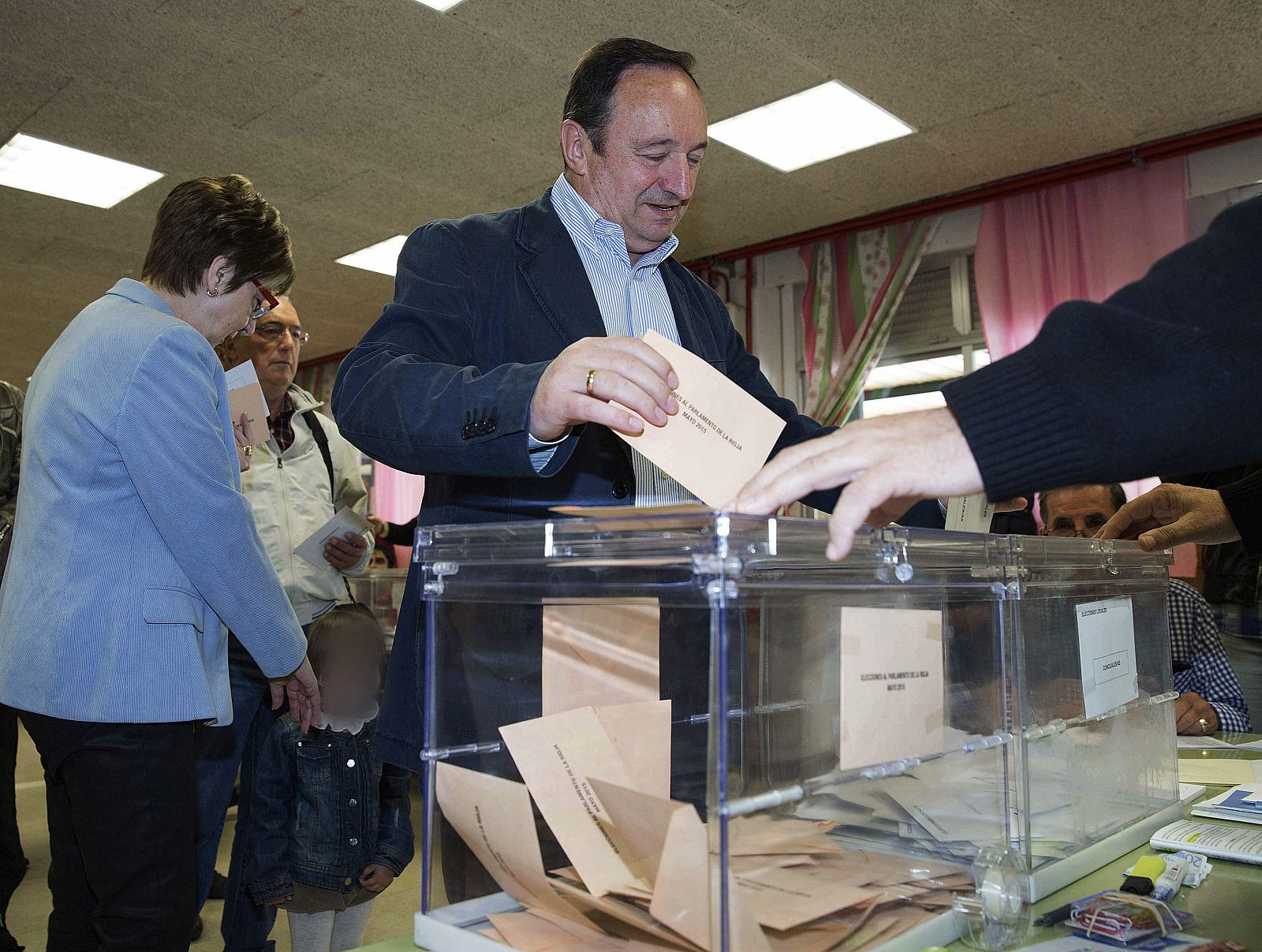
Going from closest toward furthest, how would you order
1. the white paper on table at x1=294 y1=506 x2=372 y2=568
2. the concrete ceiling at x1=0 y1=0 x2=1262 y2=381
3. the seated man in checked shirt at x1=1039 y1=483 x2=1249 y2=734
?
the seated man in checked shirt at x1=1039 y1=483 x2=1249 y2=734, the white paper on table at x1=294 y1=506 x2=372 y2=568, the concrete ceiling at x1=0 y1=0 x2=1262 y2=381

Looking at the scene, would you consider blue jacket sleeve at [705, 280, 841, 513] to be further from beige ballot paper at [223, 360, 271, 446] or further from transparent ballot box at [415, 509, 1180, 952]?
beige ballot paper at [223, 360, 271, 446]

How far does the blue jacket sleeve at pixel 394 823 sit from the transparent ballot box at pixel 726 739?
140cm

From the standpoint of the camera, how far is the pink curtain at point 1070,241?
4133mm

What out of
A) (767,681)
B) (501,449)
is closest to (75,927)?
(501,449)

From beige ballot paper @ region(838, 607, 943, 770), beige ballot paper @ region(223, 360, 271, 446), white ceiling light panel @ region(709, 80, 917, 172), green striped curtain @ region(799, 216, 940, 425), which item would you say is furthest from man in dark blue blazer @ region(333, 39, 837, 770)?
green striped curtain @ region(799, 216, 940, 425)

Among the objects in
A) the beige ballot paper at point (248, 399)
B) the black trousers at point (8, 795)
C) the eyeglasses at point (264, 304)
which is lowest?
the black trousers at point (8, 795)

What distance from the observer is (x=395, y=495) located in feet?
25.7

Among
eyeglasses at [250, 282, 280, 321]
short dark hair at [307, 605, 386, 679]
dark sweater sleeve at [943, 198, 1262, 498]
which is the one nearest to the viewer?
dark sweater sleeve at [943, 198, 1262, 498]

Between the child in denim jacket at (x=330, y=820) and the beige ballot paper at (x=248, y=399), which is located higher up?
the beige ballot paper at (x=248, y=399)

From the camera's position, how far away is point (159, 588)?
132 centimetres

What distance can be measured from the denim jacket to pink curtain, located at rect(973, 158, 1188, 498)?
10.2 feet

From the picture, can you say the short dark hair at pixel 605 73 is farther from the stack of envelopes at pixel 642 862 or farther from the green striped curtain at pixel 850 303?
the green striped curtain at pixel 850 303

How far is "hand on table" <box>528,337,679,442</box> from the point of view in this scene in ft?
2.26

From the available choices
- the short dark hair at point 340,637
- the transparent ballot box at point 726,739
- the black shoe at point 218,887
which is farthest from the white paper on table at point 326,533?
the transparent ballot box at point 726,739
